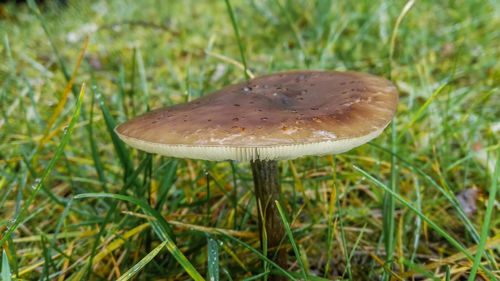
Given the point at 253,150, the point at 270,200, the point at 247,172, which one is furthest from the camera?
the point at 247,172

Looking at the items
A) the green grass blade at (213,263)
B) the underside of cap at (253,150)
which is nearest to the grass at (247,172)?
the green grass blade at (213,263)

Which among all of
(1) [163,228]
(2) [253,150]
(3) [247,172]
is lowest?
(3) [247,172]

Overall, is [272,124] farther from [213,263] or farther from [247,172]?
[247,172]

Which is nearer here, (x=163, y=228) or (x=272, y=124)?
(x=272, y=124)

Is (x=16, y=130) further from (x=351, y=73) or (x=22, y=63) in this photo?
(x=351, y=73)

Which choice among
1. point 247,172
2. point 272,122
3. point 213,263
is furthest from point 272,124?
point 247,172

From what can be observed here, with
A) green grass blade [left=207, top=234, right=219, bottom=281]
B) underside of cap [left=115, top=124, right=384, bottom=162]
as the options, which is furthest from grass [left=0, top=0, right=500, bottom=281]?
underside of cap [left=115, top=124, right=384, bottom=162]

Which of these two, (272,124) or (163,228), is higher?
(272,124)

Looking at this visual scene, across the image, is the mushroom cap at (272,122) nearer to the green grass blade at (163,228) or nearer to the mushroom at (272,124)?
the mushroom at (272,124)
